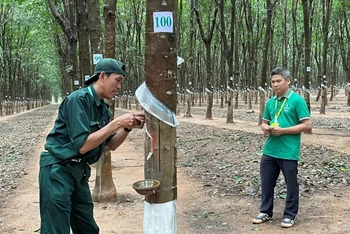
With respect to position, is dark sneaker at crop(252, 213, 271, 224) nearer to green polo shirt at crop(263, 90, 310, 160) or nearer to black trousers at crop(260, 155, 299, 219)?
black trousers at crop(260, 155, 299, 219)

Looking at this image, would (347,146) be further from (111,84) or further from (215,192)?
(111,84)

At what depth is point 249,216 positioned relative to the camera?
17.4ft

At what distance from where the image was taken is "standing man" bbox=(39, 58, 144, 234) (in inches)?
111

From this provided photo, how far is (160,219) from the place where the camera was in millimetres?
3004

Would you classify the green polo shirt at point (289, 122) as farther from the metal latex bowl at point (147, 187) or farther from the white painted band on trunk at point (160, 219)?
the metal latex bowl at point (147, 187)

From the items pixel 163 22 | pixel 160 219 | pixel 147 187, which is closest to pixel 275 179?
pixel 160 219

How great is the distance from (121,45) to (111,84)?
27963 mm

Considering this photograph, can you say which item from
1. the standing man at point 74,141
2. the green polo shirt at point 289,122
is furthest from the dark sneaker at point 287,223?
the standing man at point 74,141

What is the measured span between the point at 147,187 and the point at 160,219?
32cm

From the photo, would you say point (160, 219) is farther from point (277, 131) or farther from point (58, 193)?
point (277, 131)

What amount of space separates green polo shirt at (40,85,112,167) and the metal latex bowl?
0.43m

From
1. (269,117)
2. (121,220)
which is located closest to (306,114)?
(269,117)

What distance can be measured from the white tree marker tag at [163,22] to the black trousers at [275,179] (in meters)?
2.42

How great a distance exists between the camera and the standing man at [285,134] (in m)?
4.62
